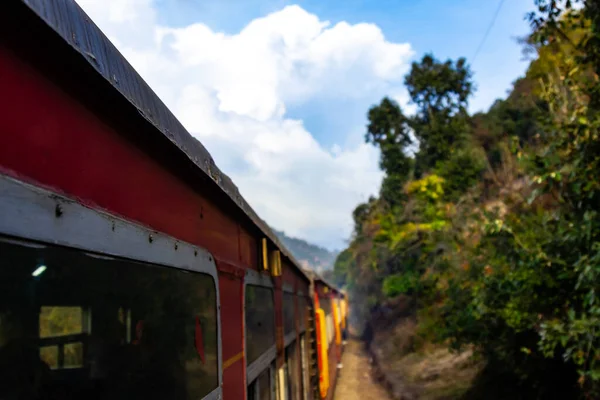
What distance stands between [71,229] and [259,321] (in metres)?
2.50

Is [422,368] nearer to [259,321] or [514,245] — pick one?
[514,245]

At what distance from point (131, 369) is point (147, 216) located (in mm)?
444

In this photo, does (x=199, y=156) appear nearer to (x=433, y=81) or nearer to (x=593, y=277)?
(x=593, y=277)

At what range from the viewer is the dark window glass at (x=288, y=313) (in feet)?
16.0

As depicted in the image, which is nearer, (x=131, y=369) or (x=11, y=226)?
(x=11, y=226)

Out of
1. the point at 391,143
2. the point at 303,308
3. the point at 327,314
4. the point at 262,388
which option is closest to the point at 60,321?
the point at 262,388

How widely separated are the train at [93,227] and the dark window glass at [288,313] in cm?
290

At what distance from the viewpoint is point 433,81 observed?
2412 centimetres

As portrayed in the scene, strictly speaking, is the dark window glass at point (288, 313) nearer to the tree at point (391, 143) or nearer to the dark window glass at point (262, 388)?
the dark window glass at point (262, 388)

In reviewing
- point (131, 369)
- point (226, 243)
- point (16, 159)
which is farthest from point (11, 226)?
point (226, 243)

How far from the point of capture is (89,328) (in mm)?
1020

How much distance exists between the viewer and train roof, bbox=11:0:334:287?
0.91 meters

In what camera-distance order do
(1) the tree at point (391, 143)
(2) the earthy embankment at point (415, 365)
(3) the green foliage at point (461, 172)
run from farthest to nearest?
(1) the tree at point (391, 143)
(3) the green foliage at point (461, 172)
(2) the earthy embankment at point (415, 365)

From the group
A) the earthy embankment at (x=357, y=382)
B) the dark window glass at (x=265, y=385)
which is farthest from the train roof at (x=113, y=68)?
the earthy embankment at (x=357, y=382)
